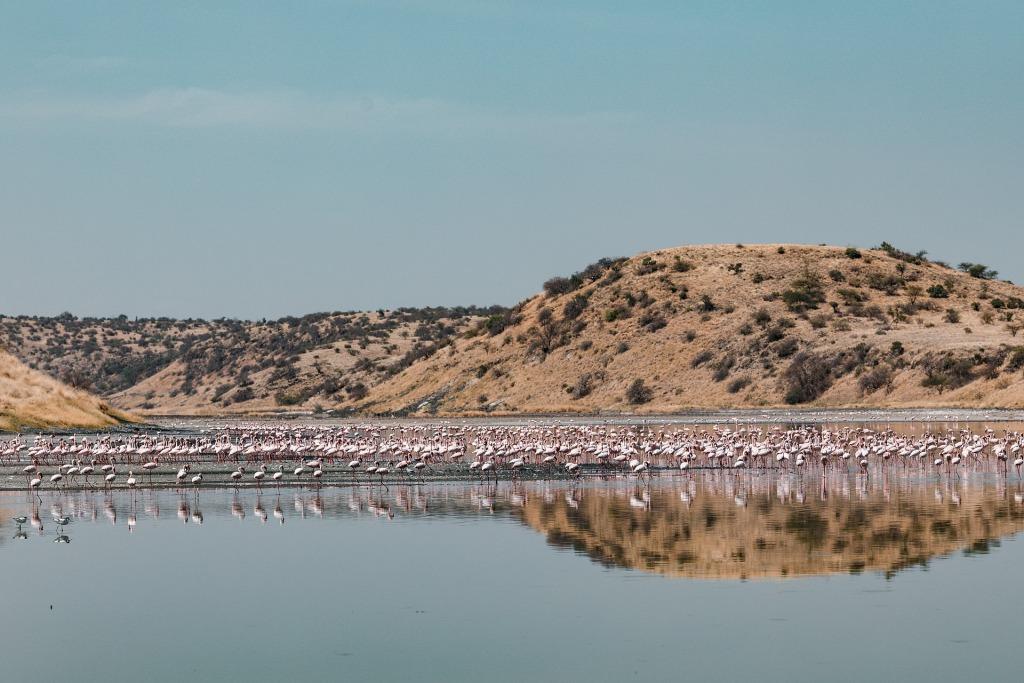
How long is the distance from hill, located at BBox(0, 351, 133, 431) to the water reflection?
84.3 feet

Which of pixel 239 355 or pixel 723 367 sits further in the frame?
pixel 239 355

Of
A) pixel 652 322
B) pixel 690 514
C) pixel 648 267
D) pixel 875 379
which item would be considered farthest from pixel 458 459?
pixel 648 267

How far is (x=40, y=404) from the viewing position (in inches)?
2491

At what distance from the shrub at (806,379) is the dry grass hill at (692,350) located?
0.09m

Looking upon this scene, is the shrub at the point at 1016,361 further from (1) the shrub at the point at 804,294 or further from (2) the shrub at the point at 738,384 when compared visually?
(1) the shrub at the point at 804,294

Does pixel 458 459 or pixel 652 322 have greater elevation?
pixel 652 322

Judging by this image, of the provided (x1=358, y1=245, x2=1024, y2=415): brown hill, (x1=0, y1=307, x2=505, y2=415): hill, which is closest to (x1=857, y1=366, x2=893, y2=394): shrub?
(x1=358, y1=245, x2=1024, y2=415): brown hill

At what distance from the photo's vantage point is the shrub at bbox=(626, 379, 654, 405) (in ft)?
320

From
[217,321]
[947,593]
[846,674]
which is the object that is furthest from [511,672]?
[217,321]

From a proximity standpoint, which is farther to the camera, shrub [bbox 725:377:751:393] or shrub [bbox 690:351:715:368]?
shrub [bbox 690:351:715:368]

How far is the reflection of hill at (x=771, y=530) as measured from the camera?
73.6 ft

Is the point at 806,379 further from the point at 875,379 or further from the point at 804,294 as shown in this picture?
the point at 804,294

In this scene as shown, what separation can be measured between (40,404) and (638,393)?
146 feet

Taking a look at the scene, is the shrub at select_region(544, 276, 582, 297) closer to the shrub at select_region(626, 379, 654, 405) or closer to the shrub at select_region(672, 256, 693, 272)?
the shrub at select_region(672, 256, 693, 272)
